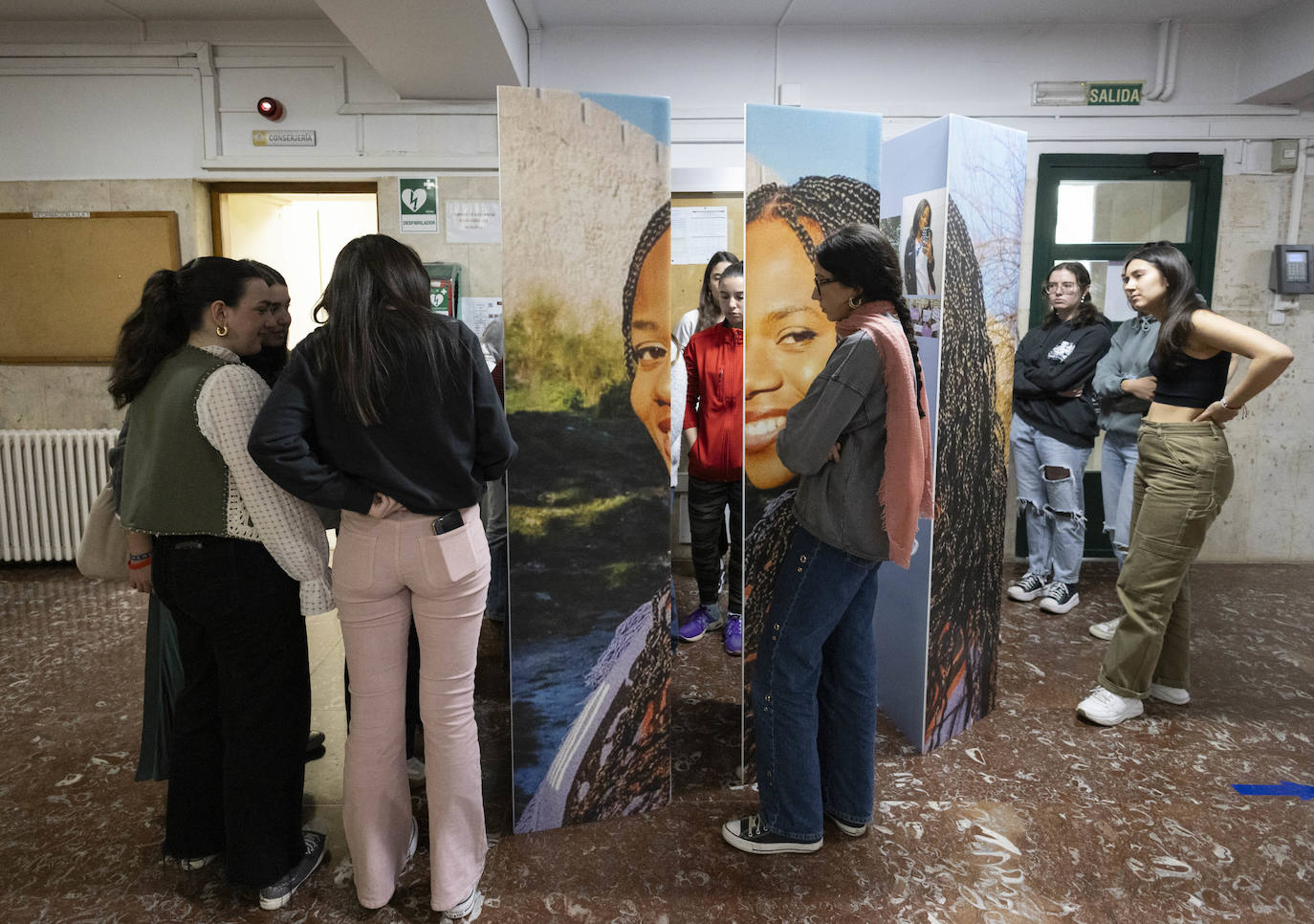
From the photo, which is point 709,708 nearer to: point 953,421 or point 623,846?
point 623,846

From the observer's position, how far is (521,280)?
1912 mm

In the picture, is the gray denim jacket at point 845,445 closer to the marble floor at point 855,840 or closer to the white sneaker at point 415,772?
the marble floor at point 855,840

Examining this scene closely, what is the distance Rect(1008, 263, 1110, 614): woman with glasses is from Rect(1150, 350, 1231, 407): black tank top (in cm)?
122

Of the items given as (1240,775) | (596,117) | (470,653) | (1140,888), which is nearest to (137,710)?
(470,653)

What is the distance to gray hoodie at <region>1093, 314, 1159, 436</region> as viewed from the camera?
346 centimetres

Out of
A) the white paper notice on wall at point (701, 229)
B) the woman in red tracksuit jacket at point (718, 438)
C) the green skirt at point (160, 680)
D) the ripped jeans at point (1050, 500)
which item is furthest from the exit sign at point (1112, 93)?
the green skirt at point (160, 680)

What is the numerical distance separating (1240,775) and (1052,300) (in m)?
2.21

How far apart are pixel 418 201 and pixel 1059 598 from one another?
12.1ft

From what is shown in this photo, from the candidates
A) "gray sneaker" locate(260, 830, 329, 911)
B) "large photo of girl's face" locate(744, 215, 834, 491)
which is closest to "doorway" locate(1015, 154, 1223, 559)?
"large photo of girl's face" locate(744, 215, 834, 491)

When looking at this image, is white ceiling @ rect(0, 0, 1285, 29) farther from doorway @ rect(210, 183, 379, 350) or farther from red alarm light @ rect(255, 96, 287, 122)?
doorway @ rect(210, 183, 379, 350)

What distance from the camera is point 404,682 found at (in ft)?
5.80

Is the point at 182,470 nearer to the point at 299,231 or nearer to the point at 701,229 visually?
the point at 701,229

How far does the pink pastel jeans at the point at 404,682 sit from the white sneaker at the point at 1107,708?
201 cm

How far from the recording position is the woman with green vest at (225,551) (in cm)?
169
